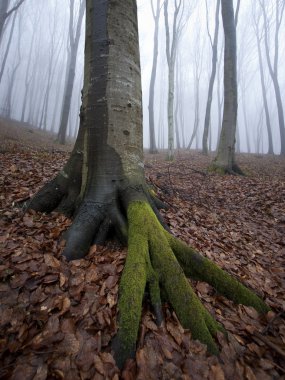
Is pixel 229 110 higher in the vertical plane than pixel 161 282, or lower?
higher

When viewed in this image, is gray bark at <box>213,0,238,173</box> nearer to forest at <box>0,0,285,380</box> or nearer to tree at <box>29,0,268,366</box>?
forest at <box>0,0,285,380</box>

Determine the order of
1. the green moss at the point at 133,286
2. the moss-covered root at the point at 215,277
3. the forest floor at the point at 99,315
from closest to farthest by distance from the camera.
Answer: the forest floor at the point at 99,315 → the green moss at the point at 133,286 → the moss-covered root at the point at 215,277

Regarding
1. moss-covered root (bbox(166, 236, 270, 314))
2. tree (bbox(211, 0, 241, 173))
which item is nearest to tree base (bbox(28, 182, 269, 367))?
moss-covered root (bbox(166, 236, 270, 314))

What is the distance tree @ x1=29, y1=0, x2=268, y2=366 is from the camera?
2166 millimetres

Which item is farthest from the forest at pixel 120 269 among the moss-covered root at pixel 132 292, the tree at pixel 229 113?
the tree at pixel 229 113

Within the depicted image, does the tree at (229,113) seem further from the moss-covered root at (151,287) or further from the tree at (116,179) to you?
the moss-covered root at (151,287)

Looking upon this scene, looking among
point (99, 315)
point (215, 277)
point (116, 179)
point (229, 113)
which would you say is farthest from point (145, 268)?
point (229, 113)

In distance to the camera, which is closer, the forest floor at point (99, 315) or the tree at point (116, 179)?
the forest floor at point (99, 315)

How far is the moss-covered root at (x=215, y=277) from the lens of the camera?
216 centimetres

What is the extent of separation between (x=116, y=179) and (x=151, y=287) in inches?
51.2

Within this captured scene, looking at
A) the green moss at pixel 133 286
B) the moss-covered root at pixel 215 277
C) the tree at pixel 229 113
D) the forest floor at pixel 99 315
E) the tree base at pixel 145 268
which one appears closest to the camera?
the forest floor at pixel 99 315

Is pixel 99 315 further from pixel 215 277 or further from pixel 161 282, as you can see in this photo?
pixel 215 277

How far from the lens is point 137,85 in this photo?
9.57 ft

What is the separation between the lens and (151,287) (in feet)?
6.35
